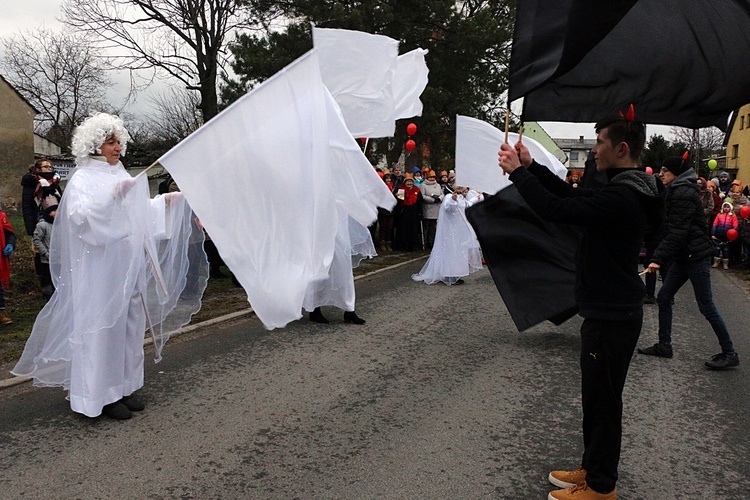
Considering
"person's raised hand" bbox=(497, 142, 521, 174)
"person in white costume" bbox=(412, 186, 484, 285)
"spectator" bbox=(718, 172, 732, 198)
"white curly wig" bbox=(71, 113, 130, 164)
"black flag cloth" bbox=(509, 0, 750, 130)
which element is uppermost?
"black flag cloth" bbox=(509, 0, 750, 130)

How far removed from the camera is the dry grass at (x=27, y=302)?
6570 mm

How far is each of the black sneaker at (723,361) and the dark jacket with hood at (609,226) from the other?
3292 mm

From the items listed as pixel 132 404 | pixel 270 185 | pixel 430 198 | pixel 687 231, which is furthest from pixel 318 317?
pixel 430 198

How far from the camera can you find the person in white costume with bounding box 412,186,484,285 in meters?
10.6

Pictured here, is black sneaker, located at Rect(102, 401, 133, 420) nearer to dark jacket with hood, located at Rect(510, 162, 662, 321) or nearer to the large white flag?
the large white flag

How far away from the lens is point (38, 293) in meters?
9.06

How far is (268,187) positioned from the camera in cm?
397

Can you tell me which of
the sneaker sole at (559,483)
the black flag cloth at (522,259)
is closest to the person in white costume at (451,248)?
the black flag cloth at (522,259)

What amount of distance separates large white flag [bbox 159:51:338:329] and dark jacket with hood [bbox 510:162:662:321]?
1528 mm

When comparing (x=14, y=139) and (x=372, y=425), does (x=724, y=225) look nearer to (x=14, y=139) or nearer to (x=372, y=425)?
(x=372, y=425)

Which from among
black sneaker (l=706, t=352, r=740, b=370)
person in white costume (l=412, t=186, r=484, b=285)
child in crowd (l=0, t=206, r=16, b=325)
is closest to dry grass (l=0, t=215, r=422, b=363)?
child in crowd (l=0, t=206, r=16, b=325)

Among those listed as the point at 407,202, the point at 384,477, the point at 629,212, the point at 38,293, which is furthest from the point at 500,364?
the point at 407,202

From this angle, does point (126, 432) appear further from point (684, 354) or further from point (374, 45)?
point (684, 354)

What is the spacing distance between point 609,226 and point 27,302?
821 cm
